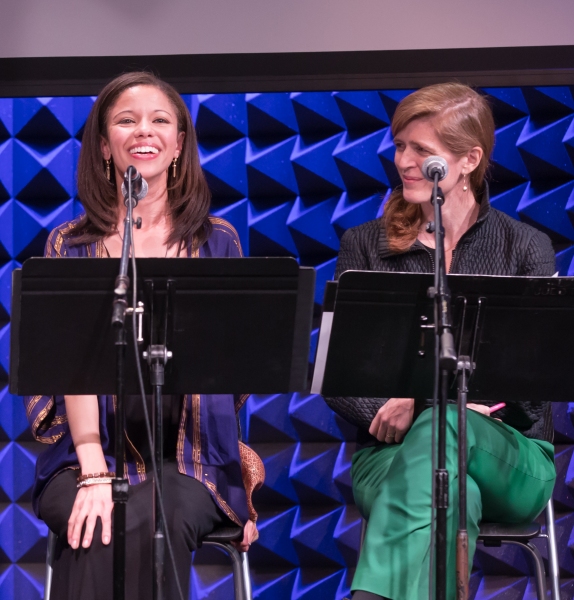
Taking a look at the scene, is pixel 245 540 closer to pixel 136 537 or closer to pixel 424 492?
pixel 136 537

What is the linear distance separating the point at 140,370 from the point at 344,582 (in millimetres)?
2061

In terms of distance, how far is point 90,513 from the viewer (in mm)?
2375

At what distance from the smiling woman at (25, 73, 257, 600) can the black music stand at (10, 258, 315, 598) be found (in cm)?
31

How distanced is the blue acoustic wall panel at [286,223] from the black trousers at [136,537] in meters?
1.30

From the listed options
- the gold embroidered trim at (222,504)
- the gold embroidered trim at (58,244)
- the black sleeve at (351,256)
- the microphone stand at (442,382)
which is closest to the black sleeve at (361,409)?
the black sleeve at (351,256)

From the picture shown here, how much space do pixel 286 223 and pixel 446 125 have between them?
1.01 metres

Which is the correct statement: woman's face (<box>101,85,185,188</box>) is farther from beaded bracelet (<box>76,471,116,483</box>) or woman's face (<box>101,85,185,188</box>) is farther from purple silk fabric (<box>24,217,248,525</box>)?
beaded bracelet (<box>76,471,116,483</box>)

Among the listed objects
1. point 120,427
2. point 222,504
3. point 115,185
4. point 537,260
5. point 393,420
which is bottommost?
point 222,504

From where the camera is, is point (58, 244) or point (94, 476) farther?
point (58, 244)

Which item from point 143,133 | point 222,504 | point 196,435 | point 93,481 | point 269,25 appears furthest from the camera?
point 269,25

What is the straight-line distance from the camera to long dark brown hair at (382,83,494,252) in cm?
304

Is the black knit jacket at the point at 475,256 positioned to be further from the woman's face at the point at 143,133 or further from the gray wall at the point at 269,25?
the gray wall at the point at 269,25

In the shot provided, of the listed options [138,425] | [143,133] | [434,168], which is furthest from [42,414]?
[434,168]

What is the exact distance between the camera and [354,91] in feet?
12.4
